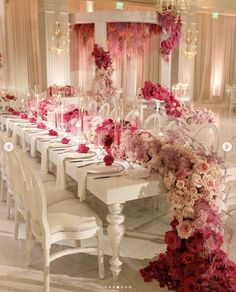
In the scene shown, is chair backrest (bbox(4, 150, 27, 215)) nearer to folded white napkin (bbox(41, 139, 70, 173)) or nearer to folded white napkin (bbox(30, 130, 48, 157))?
folded white napkin (bbox(41, 139, 70, 173))

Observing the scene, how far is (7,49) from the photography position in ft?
36.6

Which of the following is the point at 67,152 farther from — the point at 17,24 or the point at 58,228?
the point at 17,24

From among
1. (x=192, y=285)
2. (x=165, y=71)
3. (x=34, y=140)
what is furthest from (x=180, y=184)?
(x=165, y=71)

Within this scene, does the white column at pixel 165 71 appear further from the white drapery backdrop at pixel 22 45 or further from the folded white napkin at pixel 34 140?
the folded white napkin at pixel 34 140

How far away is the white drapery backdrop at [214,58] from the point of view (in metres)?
14.3

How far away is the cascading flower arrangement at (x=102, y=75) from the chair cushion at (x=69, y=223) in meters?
6.30

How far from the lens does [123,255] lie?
2883mm

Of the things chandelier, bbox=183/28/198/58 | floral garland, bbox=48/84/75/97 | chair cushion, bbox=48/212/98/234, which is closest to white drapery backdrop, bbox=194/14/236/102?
chandelier, bbox=183/28/198/58

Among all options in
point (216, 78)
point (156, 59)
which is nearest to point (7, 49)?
point (156, 59)

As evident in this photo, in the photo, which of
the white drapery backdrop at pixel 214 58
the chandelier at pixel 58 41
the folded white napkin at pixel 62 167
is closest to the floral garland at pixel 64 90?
the chandelier at pixel 58 41

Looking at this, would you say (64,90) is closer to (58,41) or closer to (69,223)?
(58,41)

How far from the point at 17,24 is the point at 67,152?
30.5 ft

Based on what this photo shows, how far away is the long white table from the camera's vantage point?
2279 mm

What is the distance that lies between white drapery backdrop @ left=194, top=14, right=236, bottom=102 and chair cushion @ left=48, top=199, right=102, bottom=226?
42.2 ft
